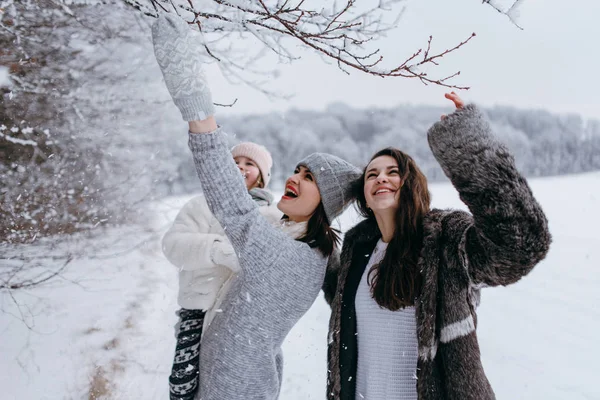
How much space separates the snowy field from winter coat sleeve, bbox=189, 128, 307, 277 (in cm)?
141

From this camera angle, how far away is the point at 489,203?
48.0 inches

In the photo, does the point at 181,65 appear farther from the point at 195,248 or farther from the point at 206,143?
the point at 195,248

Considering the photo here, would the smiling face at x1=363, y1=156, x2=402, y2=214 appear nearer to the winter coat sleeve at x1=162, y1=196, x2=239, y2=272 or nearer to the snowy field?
the winter coat sleeve at x1=162, y1=196, x2=239, y2=272

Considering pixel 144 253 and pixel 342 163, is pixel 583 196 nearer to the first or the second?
pixel 144 253

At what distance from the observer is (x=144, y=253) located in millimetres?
9289

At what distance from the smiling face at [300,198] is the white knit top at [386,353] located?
472 millimetres

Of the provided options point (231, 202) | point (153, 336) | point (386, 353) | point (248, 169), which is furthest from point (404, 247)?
point (153, 336)

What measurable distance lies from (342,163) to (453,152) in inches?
26.9

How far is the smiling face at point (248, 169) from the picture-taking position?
250 cm

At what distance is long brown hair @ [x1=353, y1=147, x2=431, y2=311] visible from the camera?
1553 mm

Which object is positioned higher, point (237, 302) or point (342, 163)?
point (342, 163)

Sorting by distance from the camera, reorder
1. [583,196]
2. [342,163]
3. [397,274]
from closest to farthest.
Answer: [397,274]
[342,163]
[583,196]

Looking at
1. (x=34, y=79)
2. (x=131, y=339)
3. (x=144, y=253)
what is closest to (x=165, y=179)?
(x=144, y=253)

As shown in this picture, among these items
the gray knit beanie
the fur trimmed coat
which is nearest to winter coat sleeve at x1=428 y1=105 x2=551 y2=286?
the fur trimmed coat
